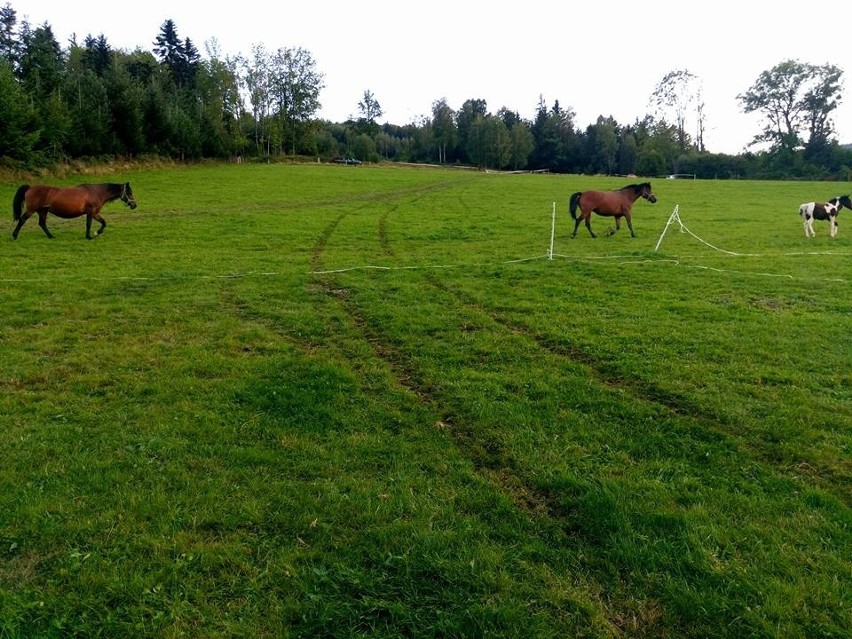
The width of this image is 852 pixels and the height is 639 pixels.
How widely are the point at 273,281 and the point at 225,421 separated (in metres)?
6.74

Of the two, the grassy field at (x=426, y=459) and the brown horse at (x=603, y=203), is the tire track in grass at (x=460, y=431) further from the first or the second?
the brown horse at (x=603, y=203)

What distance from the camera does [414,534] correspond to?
366 centimetres

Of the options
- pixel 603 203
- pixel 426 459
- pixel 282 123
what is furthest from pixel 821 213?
pixel 282 123

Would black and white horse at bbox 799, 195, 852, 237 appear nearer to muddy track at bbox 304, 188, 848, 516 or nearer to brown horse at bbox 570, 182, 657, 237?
brown horse at bbox 570, 182, 657, 237

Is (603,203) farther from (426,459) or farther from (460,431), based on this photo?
(426,459)

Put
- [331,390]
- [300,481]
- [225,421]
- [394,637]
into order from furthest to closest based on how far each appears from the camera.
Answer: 1. [331,390]
2. [225,421]
3. [300,481]
4. [394,637]

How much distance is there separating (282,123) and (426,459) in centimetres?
6992

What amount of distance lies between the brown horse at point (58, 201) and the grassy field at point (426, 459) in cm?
671

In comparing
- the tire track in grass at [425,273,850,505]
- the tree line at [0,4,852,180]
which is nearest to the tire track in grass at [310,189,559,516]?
the tire track in grass at [425,273,850,505]

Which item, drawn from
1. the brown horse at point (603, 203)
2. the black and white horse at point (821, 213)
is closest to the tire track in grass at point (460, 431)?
the brown horse at point (603, 203)

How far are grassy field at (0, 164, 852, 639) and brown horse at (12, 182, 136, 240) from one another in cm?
671

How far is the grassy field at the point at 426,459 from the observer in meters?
3.12

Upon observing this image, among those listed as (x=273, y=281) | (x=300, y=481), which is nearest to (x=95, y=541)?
(x=300, y=481)

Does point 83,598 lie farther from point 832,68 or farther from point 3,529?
point 832,68
